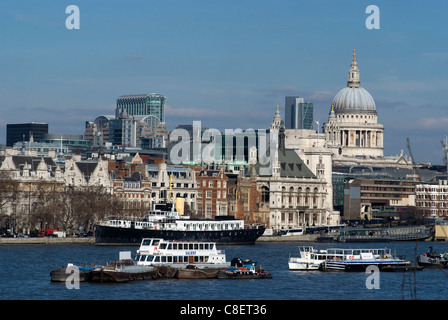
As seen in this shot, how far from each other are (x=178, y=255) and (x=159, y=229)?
3452 cm

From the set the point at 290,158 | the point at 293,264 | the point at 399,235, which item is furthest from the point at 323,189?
the point at 293,264

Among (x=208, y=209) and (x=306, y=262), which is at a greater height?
(x=208, y=209)

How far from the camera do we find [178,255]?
98.2 metres

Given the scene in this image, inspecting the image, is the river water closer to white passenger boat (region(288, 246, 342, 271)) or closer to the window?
white passenger boat (region(288, 246, 342, 271))

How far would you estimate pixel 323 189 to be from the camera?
654ft

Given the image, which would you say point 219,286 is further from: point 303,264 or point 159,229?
point 159,229

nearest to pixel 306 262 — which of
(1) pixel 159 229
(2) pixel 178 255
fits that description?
(2) pixel 178 255

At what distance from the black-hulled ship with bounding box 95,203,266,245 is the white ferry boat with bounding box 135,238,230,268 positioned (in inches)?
1300

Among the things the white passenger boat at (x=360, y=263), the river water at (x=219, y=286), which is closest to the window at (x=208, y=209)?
the river water at (x=219, y=286)

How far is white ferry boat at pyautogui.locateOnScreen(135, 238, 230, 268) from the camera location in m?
97.2

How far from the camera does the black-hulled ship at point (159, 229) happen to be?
133 metres

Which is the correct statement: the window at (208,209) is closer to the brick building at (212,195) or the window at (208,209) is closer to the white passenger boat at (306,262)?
the brick building at (212,195)
